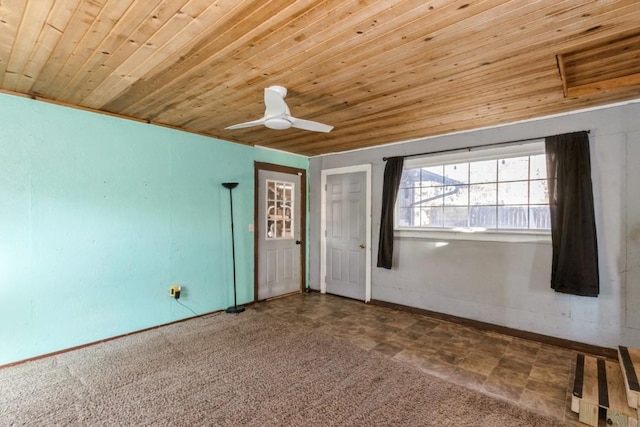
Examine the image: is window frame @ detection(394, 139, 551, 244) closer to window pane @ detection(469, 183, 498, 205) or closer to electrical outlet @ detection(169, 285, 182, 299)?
window pane @ detection(469, 183, 498, 205)

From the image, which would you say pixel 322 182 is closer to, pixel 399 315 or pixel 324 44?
pixel 399 315

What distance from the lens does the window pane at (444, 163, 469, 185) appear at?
401 cm

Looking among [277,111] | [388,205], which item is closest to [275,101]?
[277,111]

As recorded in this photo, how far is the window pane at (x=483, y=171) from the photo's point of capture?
3803 mm

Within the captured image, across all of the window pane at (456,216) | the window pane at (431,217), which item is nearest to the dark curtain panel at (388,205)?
the window pane at (431,217)

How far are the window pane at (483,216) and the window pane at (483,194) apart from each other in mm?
74

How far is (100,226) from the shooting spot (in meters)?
3.22

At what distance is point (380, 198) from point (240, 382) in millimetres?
3163

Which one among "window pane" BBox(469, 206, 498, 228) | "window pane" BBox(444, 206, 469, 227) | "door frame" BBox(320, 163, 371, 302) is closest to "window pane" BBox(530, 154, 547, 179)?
"window pane" BBox(469, 206, 498, 228)

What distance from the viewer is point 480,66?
2.23m

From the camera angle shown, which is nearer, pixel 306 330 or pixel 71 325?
pixel 71 325

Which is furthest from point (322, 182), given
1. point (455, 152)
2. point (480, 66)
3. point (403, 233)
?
point (480, 66)

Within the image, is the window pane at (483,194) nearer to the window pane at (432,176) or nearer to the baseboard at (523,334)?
the window pane at (432,176)

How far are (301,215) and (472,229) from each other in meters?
2.75
